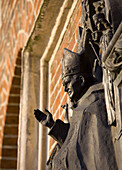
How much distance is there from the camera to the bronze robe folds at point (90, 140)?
3.80 feet

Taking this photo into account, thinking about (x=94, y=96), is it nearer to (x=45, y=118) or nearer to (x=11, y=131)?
(x=45, y=118)

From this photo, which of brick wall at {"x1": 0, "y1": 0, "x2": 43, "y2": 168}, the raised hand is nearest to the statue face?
the raised hand

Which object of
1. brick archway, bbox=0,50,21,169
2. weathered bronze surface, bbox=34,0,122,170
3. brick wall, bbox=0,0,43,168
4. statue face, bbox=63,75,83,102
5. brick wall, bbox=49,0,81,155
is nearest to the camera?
weathered bronze surface, bbox=34,0,122,170

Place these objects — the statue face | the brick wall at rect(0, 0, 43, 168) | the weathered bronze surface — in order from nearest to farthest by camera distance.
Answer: the weathered bronze surface, the statue face, the brick wall at rect(0, 0, 43, 168)

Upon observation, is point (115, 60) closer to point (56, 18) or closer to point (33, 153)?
point (56, 18)

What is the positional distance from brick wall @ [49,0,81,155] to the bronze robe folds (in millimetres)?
669

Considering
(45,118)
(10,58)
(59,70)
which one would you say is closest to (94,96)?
(45,118)

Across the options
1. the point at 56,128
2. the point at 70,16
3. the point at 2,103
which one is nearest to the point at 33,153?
the point at 70,16

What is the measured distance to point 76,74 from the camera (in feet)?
4.53

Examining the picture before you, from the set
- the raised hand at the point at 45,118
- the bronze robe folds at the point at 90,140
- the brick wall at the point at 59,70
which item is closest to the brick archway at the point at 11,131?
the brick wall at the point at 59,70

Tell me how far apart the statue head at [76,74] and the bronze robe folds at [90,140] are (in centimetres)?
9

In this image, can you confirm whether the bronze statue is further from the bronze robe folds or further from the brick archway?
the brick archway

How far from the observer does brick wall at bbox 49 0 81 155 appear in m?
1.96

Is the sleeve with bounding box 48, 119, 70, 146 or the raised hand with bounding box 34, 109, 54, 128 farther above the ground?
the raised hand with bounding box 34, 109, 54, 128
